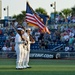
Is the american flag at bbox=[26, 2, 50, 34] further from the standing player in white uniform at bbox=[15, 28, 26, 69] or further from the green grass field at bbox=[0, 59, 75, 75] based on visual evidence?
the standing player in white uniform at bbox=[15, 28, 26, 69]

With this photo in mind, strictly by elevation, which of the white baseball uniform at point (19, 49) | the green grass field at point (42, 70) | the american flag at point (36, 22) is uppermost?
the american flag at point (36, 22)

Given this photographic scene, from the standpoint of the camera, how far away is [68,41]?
27.9 metres

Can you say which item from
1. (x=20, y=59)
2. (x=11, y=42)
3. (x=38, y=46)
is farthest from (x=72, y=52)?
(x=20, y=59)

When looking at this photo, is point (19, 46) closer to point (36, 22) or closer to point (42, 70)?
point (42, 70)

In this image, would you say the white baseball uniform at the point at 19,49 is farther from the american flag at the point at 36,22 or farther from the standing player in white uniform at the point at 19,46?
the american flag at the point at 36,22

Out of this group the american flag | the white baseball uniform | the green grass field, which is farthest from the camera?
the american flag

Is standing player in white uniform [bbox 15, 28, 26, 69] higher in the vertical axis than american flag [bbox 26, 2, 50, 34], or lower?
lower

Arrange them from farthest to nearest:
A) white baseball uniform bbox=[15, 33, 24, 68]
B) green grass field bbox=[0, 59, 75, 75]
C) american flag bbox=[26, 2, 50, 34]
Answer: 1. american flag bbox=[26, 2, 50, 34]
2. white baseball uniform bbox=[15, 33, 24, 68]
3. green grass field bbox=[0, 59, 75, 75]

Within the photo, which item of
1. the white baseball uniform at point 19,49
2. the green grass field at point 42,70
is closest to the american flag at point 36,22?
the green grass field at point 42,70

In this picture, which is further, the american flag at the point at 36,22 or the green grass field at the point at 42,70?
the american flag at the point at 36,22

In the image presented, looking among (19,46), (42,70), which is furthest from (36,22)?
(42,70)

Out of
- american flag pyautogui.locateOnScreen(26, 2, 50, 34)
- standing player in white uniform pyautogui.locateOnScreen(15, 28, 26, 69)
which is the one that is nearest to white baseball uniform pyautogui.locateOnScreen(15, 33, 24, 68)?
standing player in white uniform pyautogui.locateOnScreen(15, 28, 26, 69)

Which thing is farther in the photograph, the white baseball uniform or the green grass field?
the white baseball uniform

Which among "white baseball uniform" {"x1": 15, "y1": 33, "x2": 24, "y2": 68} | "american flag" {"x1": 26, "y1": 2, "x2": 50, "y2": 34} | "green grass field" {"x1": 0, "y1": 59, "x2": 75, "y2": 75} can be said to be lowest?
"green grass field" {"x1": 0, "y1": 59, "x2": 75, "y2": 75}
